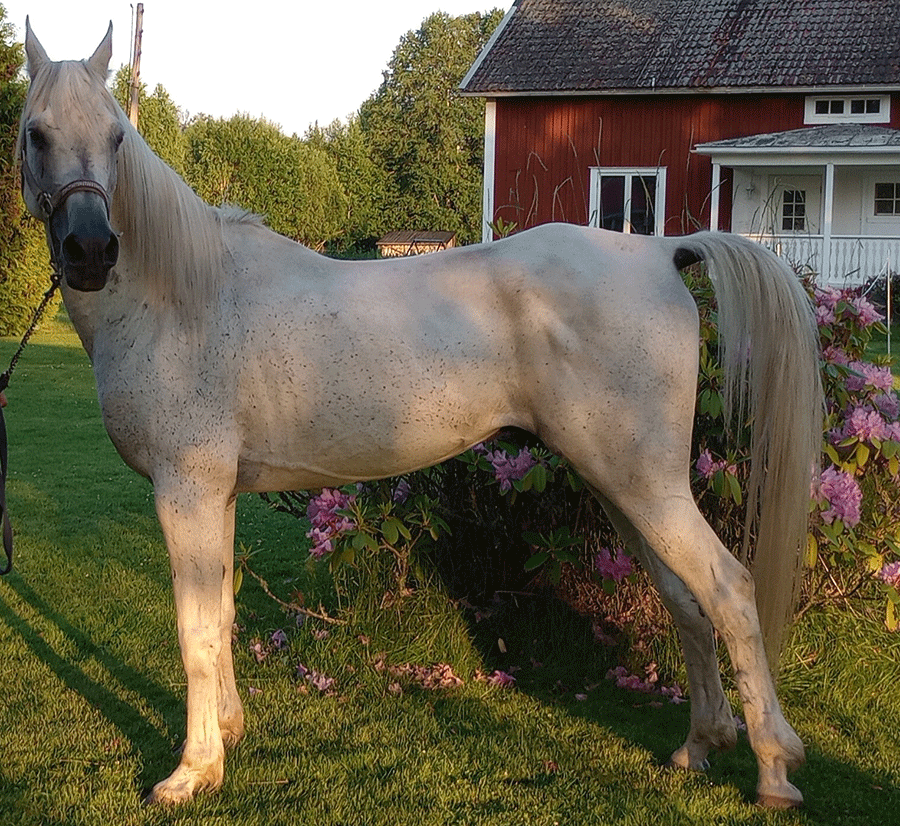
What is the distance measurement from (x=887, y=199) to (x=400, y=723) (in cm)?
2145

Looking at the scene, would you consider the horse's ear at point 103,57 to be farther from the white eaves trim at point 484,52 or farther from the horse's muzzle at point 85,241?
the white eaves trim at point 484,52

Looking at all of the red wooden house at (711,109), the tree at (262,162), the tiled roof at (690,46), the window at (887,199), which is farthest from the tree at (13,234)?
the window at (887,199)

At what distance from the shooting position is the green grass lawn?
3.25m

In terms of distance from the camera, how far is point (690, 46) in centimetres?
2248

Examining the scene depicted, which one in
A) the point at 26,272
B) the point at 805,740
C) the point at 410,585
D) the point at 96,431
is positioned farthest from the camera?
the point at 26,272

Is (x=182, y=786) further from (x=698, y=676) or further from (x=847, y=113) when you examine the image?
(x=847, y=113)

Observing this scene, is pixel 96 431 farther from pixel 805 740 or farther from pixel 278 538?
pixel 805 740

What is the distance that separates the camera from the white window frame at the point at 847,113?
21203 mm

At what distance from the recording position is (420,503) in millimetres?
4262

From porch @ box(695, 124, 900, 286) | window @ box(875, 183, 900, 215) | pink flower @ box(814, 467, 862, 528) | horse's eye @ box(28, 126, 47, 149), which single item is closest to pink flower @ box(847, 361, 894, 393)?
pink flower @ box(814, 467, 862, 528)

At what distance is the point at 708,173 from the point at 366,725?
66.7 feet

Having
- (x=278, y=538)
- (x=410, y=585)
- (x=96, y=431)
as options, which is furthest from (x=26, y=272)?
(x=410, y=585)

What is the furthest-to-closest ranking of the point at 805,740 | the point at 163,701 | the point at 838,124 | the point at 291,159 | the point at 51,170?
1. the point at 291,159
2. the point at 838,124
3. the point at 163,701
4. the point at 805,740
5. the point at 51,170

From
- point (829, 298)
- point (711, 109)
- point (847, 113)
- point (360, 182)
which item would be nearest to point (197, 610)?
point (829, 298)
